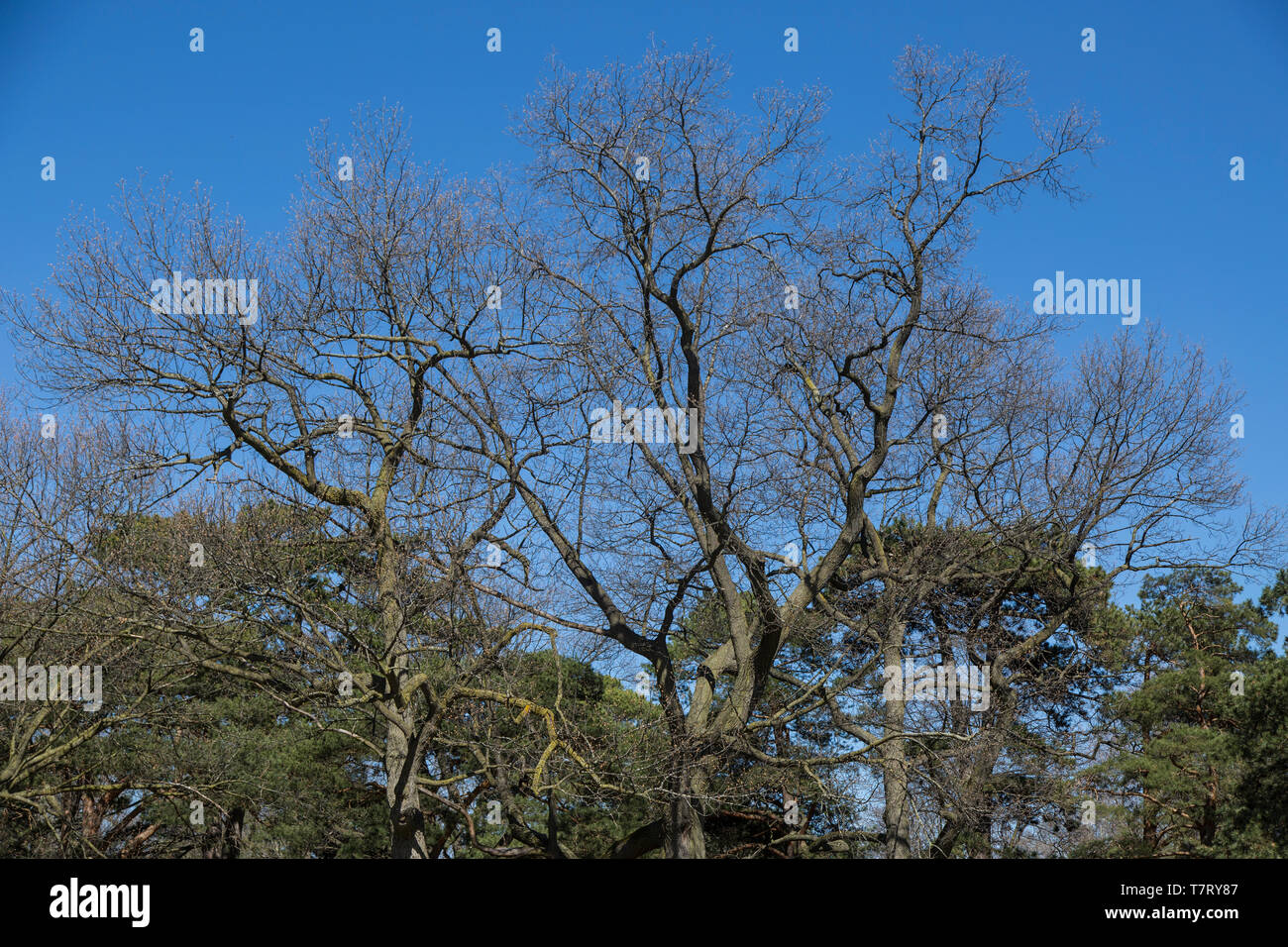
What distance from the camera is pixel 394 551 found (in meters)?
11.3

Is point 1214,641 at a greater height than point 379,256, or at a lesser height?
lesser

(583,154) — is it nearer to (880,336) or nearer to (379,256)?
(379,256)

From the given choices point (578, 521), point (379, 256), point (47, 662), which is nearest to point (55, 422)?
point (47, 662)

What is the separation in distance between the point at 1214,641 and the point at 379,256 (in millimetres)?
18924

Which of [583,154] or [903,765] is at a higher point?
[583,154]

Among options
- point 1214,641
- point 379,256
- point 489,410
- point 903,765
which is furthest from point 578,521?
point 1214,641

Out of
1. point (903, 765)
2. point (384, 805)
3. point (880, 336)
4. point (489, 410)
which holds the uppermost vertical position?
point (880, 336)

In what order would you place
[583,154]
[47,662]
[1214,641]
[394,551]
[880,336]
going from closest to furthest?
1. [394,551]
2. [583,154]
3. [880,336]
4. [47,662]
5. [1214,641]

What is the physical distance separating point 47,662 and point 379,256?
7690 millimetres
